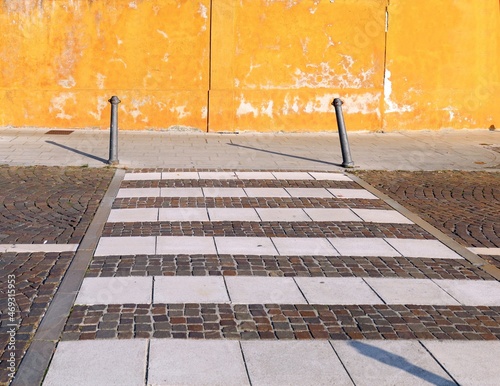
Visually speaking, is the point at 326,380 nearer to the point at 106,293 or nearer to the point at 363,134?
the point at 106,293

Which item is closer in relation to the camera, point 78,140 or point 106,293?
point 106,293

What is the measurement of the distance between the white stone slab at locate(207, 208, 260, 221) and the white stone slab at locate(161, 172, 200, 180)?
1.88m

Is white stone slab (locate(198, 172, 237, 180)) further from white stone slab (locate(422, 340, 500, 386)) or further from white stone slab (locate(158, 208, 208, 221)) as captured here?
white stone slab (locate(422, 340, 500, 386))

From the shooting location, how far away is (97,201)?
8.81 m

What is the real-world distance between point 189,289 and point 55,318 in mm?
1093

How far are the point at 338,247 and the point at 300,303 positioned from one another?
1.61m

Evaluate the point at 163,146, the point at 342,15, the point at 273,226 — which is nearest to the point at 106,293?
the point at 273,226

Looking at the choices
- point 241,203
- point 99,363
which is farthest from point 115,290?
Answer: point 241,203

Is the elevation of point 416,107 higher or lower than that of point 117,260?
higher

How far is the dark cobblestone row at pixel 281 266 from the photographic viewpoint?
6254 millimetres

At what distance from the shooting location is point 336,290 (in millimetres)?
5898

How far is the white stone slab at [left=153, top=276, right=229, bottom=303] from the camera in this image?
560 cm

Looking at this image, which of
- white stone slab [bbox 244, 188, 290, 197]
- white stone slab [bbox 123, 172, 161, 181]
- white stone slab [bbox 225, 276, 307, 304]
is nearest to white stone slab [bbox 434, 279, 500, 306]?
white stone slab [bbox 225, 276, 307, 304]

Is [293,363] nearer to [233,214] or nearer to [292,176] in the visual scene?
[233,214]
